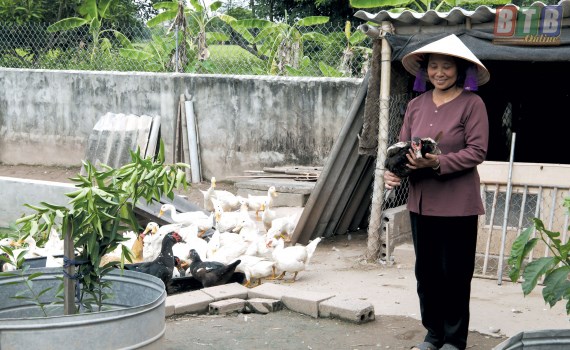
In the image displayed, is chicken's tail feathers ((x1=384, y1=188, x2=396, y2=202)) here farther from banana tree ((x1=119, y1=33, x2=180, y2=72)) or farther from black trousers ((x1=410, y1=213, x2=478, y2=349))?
banana tree ((x1=119, y1=33, x2=180, y2=72))

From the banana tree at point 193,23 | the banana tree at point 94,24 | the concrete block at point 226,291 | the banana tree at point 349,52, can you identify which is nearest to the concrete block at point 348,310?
the concrete block at point 226,291

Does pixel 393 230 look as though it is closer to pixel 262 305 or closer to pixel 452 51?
pixel 262 305

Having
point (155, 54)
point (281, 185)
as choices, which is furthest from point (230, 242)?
point (155, 54)

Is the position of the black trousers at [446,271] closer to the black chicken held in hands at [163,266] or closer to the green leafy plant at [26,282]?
the green leafy plant at [26,282]

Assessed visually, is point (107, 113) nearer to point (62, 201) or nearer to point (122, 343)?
point (62, 201)

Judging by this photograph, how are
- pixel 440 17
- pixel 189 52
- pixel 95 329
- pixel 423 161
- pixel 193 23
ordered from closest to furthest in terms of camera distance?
pixel 95 329 < pixel 423 161 < pixel 440 17 < pixel 189 52 < pixel 193 23

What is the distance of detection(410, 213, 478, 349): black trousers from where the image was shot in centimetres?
511

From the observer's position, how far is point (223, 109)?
13156mm

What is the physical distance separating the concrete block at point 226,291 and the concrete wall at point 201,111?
5470 mm

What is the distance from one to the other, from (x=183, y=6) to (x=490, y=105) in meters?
5.69

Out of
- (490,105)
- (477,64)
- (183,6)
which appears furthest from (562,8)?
(183,6)

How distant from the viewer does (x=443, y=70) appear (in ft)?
17.0

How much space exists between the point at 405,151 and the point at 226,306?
2244 millimetres

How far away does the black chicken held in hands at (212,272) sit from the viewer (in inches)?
285
